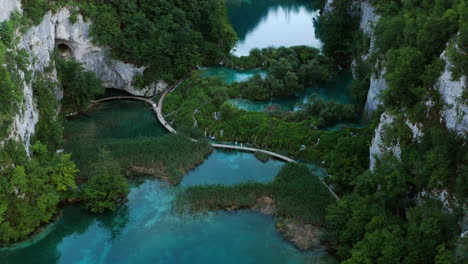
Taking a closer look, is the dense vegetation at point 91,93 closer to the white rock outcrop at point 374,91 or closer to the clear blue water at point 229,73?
the clear blue water at point 229,73

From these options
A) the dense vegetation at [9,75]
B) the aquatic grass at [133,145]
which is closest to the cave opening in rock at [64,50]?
the aquatic grass at [133,145]

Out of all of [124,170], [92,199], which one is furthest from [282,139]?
[92,199]

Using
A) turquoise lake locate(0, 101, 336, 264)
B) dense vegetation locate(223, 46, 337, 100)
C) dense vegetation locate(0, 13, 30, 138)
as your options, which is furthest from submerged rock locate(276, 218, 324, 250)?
dense vegetation locate(223, 46, 337, 100)

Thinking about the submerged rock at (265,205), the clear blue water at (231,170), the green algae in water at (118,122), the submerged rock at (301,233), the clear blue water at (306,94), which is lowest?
the submerged rock at (301,233)

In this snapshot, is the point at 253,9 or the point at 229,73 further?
the point at 253,9

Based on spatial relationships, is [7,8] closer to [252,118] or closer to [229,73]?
[252,118]

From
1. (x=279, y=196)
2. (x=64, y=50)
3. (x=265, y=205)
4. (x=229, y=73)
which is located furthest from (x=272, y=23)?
(x=265, y=205)

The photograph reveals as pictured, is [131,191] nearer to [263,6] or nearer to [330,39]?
[330,39]
